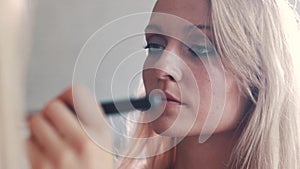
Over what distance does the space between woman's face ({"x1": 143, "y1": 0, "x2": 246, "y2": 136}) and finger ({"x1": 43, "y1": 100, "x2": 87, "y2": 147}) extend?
87mm

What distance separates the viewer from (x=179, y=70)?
21.9 inches

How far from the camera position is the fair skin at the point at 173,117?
49 centimetres

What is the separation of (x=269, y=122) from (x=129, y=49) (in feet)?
0.60

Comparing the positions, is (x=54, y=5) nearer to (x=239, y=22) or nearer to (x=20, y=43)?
(x=20, y=43)

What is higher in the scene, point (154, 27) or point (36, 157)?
point (154, 27)

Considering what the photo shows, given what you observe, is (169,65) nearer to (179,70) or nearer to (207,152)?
(179,70)

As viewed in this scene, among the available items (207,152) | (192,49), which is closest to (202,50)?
(192,49)

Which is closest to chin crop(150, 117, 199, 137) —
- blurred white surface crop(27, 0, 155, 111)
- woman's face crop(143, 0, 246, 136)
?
woman's face crop(143, 0, 246, 136)

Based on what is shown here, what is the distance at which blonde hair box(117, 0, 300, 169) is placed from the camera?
0.57m

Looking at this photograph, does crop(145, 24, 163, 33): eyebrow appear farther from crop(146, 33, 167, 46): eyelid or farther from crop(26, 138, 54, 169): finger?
crop(26, 138, 54, 169): finger

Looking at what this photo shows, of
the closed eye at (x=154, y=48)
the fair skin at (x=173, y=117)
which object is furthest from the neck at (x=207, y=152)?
the closed eye at (x=154, y=48)

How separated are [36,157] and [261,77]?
0.83ft

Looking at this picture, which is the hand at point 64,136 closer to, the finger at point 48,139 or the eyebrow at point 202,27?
the finger at point 48,139

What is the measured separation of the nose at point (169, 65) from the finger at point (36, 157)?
14 cm
